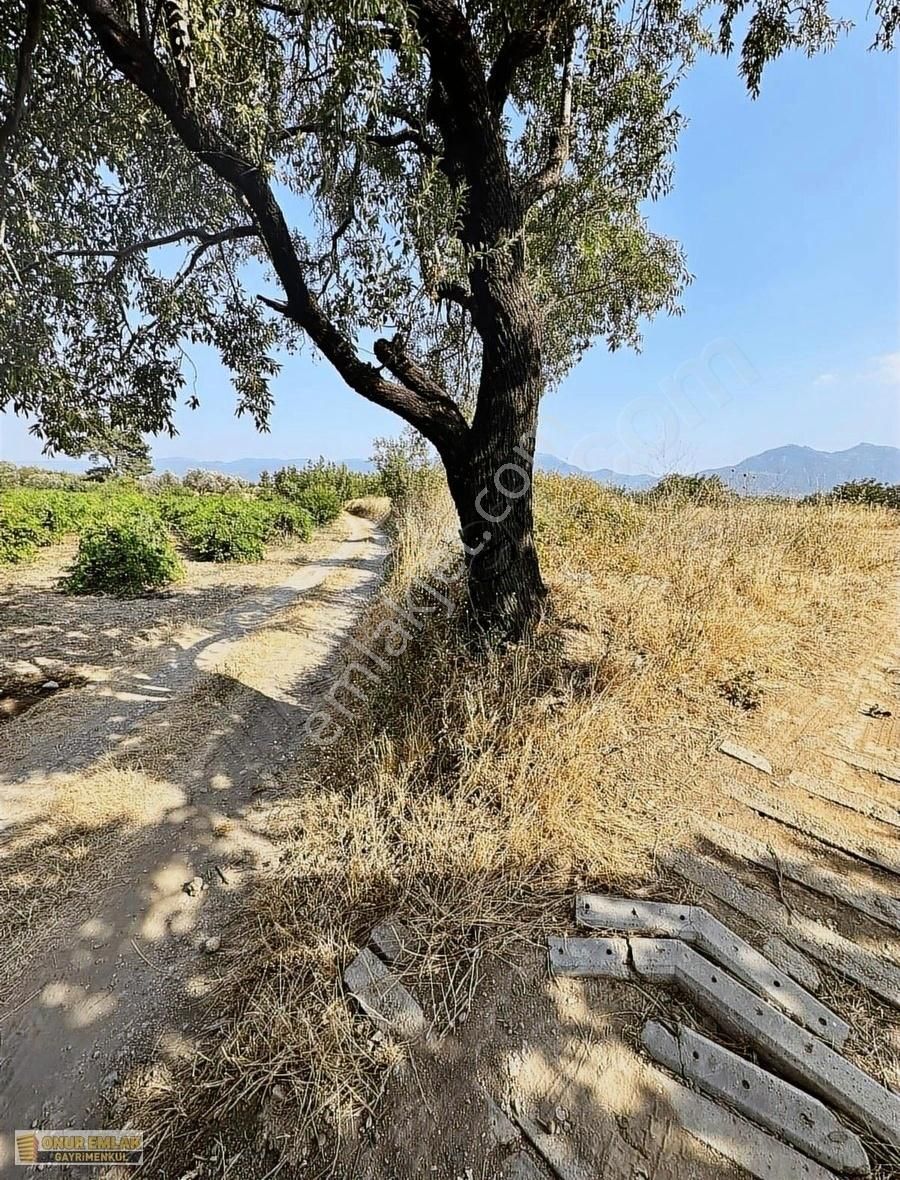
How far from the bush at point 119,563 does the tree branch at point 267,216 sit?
6.04 meters

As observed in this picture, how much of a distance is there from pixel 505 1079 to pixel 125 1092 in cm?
135

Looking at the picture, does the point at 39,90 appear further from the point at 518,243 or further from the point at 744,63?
the point at 744,63

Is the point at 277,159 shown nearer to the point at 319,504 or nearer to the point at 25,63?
the point at 25,63

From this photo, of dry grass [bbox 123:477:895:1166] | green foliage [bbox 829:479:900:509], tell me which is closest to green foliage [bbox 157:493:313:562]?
dry grass [bbox 123:477:895:1166]

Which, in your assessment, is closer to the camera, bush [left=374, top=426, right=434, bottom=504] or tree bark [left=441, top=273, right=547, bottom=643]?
tree bark [left=441, top=273, right=547, bottom=643]

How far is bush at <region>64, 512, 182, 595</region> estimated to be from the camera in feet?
23.7

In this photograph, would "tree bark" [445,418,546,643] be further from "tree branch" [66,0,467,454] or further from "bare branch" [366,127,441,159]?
"bare branch" [366,127,441,159]

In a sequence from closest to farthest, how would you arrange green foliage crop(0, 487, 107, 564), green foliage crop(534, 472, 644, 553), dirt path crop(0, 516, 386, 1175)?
dirt path crop(0, 516, 386, 1175) < green foliage crop(534, 472, 644, 553) < green foliage crop(0, 487, 107, 564)

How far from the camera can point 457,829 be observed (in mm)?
2203

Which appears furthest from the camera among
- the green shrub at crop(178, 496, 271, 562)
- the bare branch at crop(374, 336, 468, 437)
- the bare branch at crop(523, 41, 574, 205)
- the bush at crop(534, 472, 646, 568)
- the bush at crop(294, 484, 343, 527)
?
the bush at crop(294, 484, 343, 527)

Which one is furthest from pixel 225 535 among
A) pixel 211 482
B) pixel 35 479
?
pixel 35 479

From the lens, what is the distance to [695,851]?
2068mm

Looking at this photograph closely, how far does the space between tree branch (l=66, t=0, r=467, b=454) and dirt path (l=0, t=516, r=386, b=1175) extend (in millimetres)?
2764

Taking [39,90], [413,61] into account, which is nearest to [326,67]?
[413,61]
